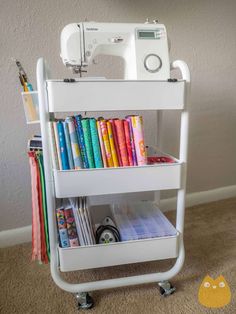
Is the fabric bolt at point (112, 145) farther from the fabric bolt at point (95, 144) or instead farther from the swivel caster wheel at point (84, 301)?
the swivel caster wheel at point (84, 301)

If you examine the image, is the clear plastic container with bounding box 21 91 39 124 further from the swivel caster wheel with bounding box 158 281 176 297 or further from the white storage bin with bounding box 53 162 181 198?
the swivel caster wheel with bounding box 158 281 176 297

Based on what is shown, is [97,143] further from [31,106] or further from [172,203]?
[172,203]

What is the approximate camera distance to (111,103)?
2.61 feet

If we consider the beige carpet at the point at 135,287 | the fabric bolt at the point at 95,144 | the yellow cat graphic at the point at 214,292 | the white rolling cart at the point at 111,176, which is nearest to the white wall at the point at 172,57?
the beige carpet at the point at 135,287

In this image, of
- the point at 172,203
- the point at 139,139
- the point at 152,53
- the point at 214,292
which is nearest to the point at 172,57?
the point at 152,53

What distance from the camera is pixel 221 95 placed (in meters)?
1.55

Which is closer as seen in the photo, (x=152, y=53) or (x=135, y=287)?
(x=152, y=53)

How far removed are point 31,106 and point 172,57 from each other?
826 mm

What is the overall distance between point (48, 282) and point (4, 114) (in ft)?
2.36

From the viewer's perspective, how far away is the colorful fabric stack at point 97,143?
0.81 meters

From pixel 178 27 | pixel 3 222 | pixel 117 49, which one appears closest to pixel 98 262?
pixel 3 222

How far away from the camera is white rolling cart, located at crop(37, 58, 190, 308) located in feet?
2.53

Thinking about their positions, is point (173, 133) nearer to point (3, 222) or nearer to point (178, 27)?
point (178, 27)

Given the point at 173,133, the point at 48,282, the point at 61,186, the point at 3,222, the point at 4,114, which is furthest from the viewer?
the point at 173,133
